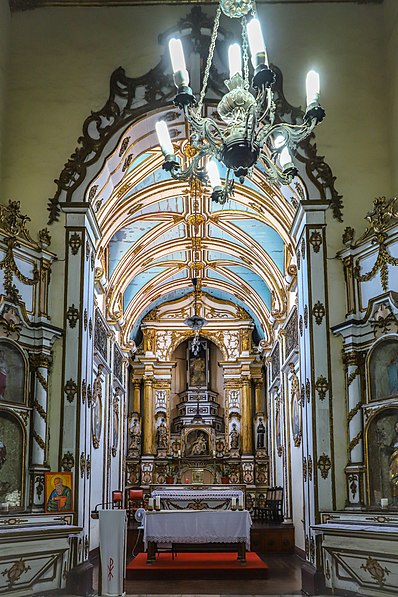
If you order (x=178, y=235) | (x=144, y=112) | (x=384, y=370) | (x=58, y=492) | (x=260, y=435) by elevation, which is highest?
(x=178, y=235)

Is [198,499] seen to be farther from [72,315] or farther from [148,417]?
[148,417]

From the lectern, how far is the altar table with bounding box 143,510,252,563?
9.09 ft

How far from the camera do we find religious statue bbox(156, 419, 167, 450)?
22766 millimetres

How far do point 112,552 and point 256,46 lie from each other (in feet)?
19.7

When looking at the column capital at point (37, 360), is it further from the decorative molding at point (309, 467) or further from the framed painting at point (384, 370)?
the framed painting at point (384, 370)

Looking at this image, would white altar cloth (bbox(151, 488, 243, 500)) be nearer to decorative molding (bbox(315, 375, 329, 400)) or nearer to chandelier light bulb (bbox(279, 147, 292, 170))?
decorative molding (bbox(315, 375, 329, 400))

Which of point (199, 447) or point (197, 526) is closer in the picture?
point (197, 526)

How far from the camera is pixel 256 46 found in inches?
255

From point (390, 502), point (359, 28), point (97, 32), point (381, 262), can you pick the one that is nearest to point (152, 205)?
point (97, 32)

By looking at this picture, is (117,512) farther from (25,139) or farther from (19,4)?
(19,4)

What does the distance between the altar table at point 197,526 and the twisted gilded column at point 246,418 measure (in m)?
10.6

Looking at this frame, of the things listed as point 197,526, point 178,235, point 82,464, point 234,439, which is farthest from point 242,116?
point 234,439

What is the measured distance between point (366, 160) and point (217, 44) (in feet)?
9.41

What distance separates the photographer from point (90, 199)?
35.9ft
